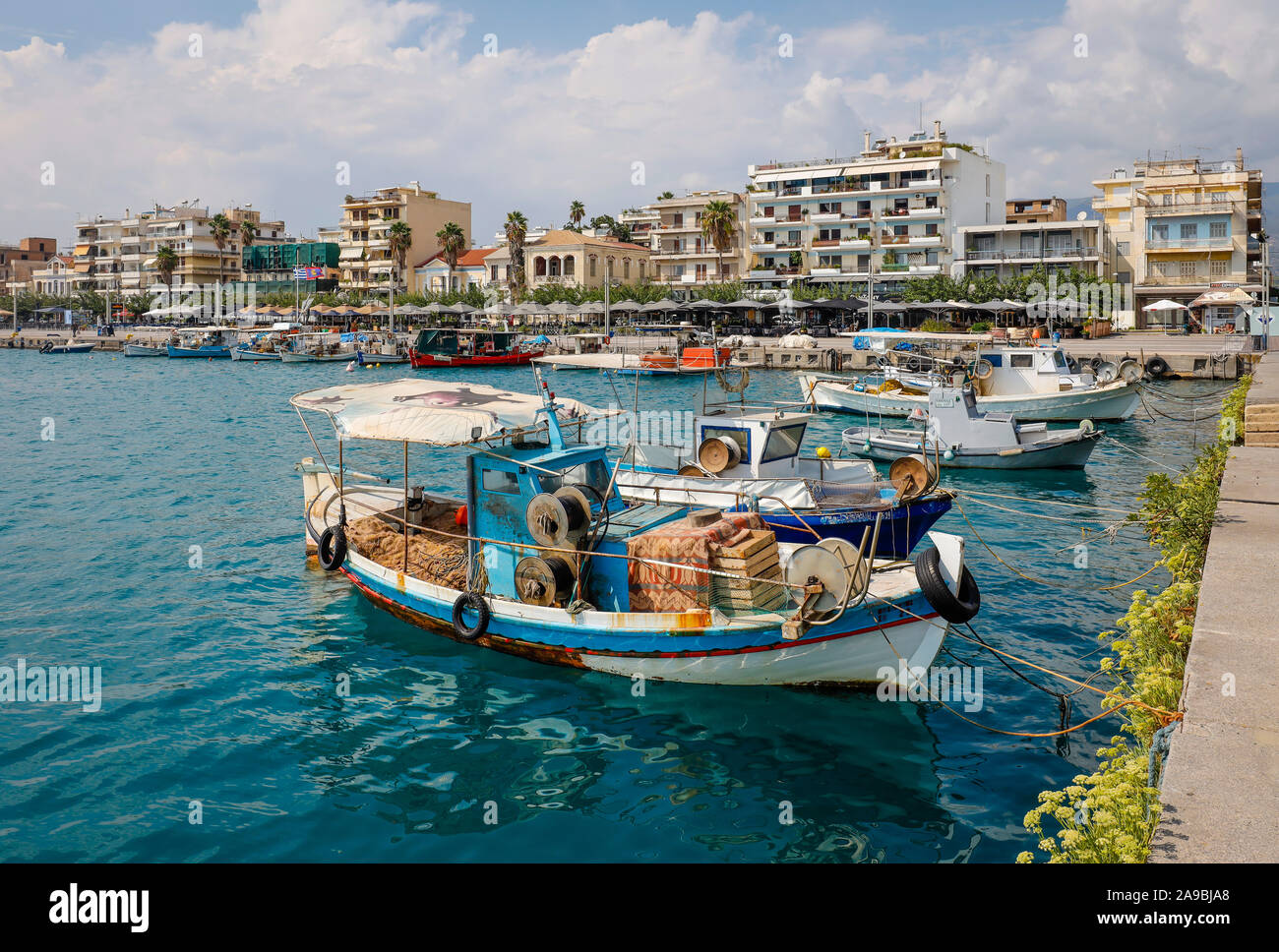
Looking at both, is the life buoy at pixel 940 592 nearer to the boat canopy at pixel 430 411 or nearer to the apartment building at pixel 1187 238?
the boat canopy at pixel 430 411

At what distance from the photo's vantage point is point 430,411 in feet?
42.0

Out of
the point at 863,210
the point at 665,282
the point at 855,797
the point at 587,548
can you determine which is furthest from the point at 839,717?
the point at 665,282

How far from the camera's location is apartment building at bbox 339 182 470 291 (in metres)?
107

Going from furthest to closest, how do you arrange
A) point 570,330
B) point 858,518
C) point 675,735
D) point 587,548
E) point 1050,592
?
point 570,330
point 1050,592
point 858,518
point 587,548
point 675,735

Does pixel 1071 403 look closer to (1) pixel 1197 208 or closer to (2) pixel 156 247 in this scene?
(1) pixel 1197 208

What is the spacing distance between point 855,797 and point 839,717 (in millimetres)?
1685

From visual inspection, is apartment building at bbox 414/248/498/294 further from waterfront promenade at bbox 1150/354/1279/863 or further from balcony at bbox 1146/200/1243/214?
waterfront promenade at bbox 1150/354/1279/863

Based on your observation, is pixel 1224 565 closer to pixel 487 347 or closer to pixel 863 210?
pixel 487 347

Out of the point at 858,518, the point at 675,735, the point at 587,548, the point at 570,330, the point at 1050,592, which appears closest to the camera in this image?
the point at 675,735

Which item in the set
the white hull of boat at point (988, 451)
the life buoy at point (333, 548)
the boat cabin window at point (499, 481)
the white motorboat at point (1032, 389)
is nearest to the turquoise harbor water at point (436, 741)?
the life buoy at point (333, 548)

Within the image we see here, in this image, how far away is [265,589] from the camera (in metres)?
16.2

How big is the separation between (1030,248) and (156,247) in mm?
112682

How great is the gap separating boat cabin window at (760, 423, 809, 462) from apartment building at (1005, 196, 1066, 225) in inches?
2554

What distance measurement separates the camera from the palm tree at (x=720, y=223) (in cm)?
8238
